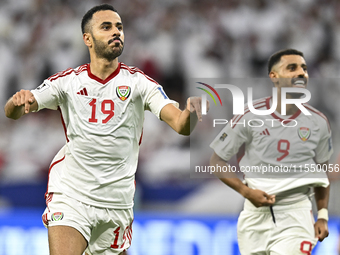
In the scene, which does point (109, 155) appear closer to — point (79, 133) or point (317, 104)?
point (79, 133)

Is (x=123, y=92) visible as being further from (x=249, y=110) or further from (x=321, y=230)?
(x=321, y=230)

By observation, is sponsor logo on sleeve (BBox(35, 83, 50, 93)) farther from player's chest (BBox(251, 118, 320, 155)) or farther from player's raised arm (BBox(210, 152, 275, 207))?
player's chest (BBox(251, 118, 320, 155))

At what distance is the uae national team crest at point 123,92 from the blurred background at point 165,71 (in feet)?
10.7

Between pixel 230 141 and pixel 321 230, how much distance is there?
3.63 feet

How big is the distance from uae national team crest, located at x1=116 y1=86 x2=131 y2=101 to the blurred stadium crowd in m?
4.34

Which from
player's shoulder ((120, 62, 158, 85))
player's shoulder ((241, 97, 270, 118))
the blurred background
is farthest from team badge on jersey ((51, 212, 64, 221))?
the blurred background

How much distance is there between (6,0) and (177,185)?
6306 mm

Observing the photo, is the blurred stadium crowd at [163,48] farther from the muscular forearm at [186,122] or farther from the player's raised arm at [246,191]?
the muscular forearm at [186,122]

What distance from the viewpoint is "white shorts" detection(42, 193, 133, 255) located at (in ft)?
14.4

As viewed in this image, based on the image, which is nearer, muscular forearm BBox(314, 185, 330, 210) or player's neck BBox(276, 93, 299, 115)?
muscular forearm BBox(314, 185, 330, 210)

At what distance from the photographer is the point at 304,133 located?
16.6ft

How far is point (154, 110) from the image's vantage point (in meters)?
4.46

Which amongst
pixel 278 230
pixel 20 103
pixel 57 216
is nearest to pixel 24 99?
pixel 20 103

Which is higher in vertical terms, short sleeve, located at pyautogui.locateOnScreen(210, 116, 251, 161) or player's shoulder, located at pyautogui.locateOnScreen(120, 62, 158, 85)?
player's shoulder, located at pyautogui.locateOnScreen(120, 62, 158, 85)
